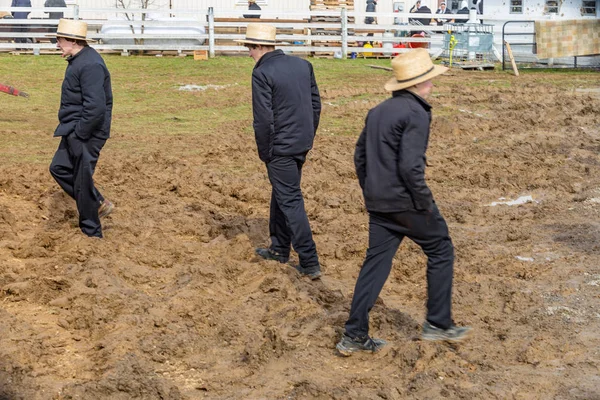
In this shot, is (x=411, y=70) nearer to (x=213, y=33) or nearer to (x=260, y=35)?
(x=260, y=35)

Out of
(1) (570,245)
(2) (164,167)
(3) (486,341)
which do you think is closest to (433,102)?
(2) (164,167)

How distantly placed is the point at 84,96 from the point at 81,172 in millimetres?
734

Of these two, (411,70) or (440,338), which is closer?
(411,70)

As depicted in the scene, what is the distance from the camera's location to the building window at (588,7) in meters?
34.7

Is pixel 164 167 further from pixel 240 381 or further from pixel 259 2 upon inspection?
pixel 259 2

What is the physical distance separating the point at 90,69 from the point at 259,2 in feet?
85.3

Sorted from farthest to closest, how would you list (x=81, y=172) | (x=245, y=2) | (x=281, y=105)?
(x=245, y=2) < (x=81, y=172) < (x=281, y=105)

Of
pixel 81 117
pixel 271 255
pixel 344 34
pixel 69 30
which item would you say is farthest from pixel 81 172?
pixel 344 34

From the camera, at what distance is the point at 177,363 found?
659 cm

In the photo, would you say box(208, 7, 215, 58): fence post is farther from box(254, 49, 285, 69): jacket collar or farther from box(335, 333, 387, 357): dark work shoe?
box(335, 333, 387, 357): dark work shoe

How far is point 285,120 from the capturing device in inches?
326

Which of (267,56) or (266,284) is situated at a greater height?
(267,56)

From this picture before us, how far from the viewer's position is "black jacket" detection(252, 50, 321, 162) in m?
8.16

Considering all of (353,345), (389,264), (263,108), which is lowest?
(353,345)
